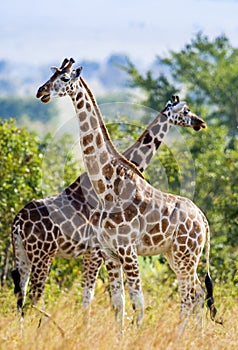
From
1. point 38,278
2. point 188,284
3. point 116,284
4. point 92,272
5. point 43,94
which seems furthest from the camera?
point 92,272

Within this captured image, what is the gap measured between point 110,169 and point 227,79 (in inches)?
1117

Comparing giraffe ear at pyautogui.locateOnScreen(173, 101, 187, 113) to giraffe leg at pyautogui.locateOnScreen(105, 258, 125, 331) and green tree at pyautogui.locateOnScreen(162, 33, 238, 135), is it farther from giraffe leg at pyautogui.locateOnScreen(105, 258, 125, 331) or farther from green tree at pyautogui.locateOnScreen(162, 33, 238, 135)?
green tree at pyautogui.locateOnScreen(162, 33, 238, 135)

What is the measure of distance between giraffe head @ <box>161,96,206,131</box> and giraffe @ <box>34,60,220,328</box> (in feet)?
4.64

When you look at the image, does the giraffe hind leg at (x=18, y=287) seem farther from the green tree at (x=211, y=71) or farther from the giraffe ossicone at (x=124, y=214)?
the green tree at (x=211, y=71)

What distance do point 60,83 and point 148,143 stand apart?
6.65 ft

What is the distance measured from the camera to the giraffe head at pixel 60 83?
8.20m

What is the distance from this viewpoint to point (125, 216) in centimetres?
843

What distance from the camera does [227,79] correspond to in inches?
1426

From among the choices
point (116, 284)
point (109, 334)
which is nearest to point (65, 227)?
point (116, 284)

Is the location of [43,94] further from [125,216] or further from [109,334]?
[109,334]

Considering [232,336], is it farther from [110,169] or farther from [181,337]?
[110,169]

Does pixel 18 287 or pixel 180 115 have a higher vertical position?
pixel 180 115

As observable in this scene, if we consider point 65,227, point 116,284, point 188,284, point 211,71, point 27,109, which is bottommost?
point 188,284

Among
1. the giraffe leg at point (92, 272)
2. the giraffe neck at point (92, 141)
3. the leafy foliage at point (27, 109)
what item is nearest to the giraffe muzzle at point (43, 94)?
the giraffe neck at point (92, 141)
